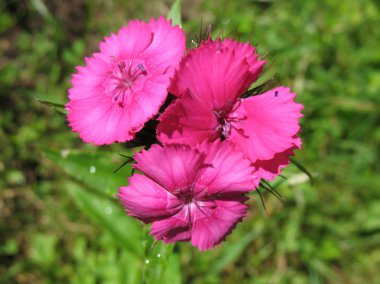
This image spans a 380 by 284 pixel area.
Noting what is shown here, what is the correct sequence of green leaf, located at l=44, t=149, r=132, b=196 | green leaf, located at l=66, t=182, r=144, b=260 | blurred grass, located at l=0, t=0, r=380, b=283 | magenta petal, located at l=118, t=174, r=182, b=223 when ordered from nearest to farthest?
magenta petal, located at l=118, t=174, r=182, b=223, green leaf, located at l=44, t=149, r=132, b=196, green leaf, located at l=66, t=182, r=144, b=260, blurred grass, located at l=0, t=0, r=380, b=283

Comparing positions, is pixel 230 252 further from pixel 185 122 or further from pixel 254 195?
pixel 185 122

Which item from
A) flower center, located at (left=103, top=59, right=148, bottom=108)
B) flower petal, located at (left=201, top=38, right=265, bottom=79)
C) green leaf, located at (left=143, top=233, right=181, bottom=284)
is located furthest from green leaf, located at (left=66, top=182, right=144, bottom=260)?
flower petal, located at (left=201, top=38, right=265, bottom=79)

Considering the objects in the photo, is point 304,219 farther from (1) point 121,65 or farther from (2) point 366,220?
(1) point 121,65

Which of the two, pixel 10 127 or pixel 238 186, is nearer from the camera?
pixel 238 186

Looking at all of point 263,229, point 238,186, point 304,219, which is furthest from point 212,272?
point 238,186

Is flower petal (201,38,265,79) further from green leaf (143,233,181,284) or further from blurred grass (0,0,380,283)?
blurred grass (0,0,380,283)

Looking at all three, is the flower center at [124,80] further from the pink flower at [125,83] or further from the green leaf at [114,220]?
the green leaf at [114,220]

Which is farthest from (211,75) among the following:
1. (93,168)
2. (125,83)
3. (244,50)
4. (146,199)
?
(93,168)

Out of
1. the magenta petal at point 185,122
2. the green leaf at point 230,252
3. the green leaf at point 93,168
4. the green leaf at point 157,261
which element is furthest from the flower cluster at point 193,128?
the green leaf at point 230,252
